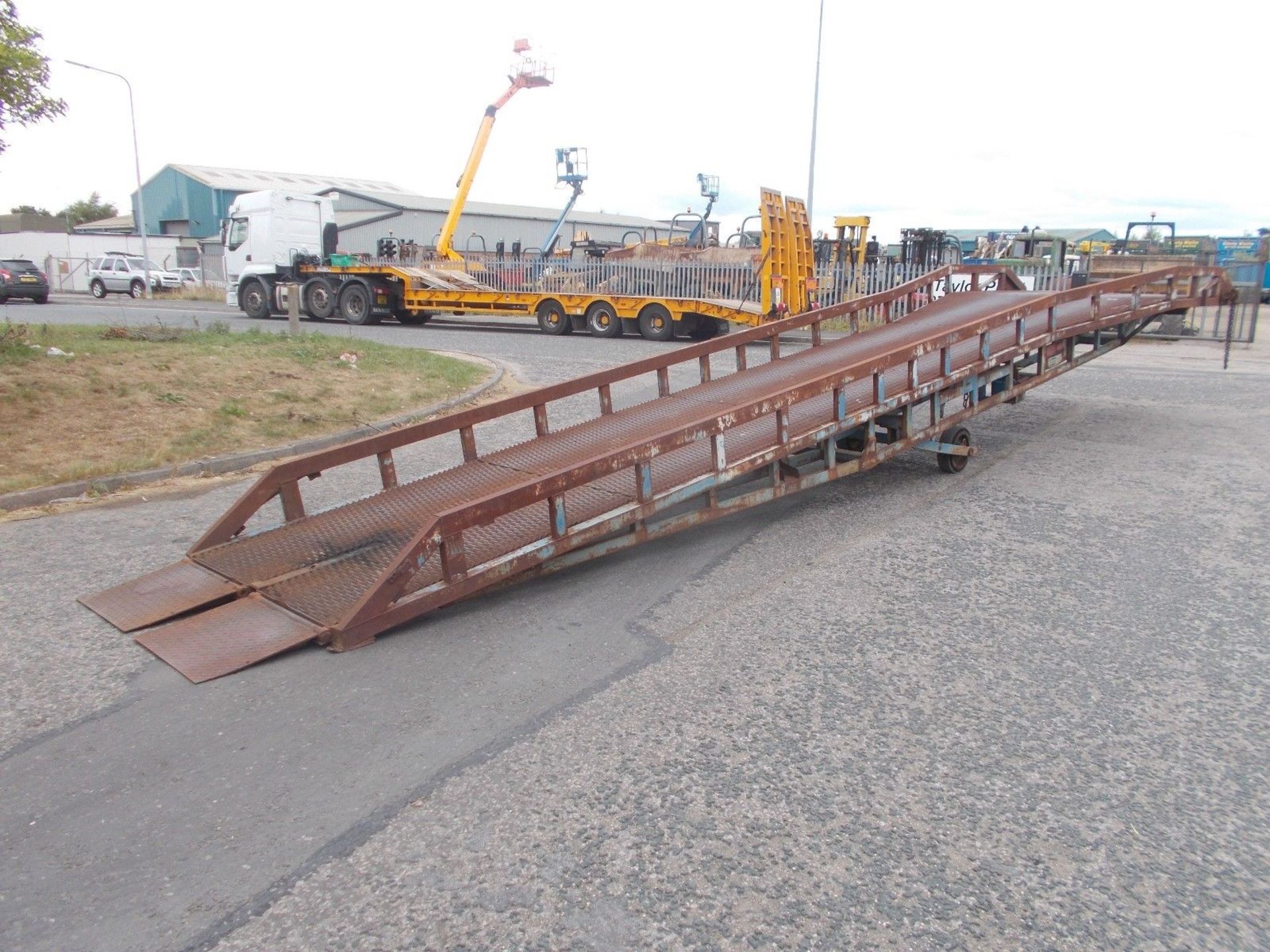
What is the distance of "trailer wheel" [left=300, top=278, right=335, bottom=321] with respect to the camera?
84.6ft

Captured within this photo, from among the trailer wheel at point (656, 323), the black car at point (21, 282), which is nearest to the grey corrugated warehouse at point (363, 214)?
the black car at point (21, 282)

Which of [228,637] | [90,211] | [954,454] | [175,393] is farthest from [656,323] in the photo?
[90,211]

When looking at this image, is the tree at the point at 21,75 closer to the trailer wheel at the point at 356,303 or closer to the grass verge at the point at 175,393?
the grass verge at the point at 175,393

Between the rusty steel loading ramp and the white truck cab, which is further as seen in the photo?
the white truck cab

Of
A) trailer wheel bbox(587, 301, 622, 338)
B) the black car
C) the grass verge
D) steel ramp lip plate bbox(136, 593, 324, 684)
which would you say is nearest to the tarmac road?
steel ramp lip plate bbox(136, 593, 324, 684)

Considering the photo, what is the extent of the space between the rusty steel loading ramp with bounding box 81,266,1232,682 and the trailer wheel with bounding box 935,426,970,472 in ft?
0.09

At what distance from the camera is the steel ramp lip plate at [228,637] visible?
4395 millimetres

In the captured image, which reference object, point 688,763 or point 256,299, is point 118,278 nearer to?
point 256,299

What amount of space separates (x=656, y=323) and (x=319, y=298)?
10.7 m

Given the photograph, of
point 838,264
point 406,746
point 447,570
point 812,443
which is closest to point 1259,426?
point 812,443

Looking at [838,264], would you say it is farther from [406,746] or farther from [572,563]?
[406,746]

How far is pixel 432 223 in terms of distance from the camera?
54.4 meters

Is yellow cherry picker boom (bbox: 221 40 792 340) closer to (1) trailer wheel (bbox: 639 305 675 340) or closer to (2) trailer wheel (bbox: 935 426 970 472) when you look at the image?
(1) trailer wheel (bbox: 639 305 675 340)

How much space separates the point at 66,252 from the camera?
52062 mm
